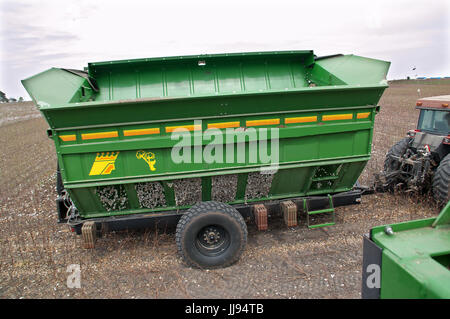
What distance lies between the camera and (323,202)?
410cm

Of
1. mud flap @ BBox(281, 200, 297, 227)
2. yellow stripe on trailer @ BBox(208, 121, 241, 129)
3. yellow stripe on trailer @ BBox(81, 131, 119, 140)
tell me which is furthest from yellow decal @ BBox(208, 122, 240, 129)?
mud flap @ BBox(281, 200, 297, 227)

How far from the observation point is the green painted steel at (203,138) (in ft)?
10.9

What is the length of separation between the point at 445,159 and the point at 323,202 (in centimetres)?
215

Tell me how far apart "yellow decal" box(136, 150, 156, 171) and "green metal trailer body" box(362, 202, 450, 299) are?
7.87ft

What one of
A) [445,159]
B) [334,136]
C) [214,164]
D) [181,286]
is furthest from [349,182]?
[181,286]

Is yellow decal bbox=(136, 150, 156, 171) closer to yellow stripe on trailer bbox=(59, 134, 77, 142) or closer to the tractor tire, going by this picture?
yellow stripe on trailer bbox=(59, 134, 77, 142)

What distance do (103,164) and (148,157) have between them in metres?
0.51

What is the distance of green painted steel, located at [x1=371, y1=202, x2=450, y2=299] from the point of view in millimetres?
1553

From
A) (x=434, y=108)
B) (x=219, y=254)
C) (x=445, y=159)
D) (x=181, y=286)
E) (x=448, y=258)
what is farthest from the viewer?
(x=434, y=108)

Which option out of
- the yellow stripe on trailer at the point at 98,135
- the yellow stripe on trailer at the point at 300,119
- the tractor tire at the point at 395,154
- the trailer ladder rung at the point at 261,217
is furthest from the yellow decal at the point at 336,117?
the yellow stripe on trailer at the point at 98,135

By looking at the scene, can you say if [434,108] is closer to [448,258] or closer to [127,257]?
[448,258]

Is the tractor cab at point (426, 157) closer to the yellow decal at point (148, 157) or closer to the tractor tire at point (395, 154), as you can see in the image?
the tractor tire at point (395, 154)

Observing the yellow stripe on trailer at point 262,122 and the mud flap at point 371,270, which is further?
the yellow stripe on trailer at point 262,122

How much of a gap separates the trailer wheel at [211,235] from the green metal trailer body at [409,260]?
1682 mm
